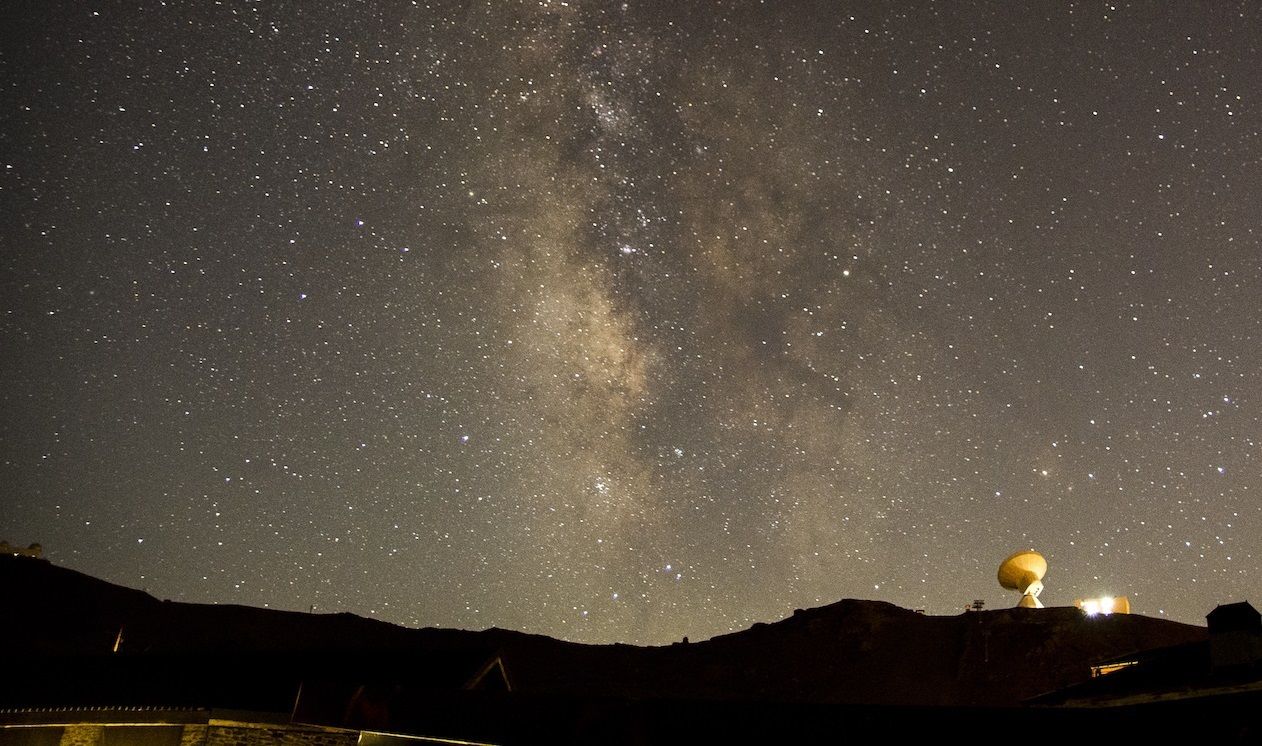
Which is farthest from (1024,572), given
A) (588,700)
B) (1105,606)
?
(588,700)

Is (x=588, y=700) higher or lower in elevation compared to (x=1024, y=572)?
lower

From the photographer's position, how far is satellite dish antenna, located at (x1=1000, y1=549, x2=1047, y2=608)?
1531 inches

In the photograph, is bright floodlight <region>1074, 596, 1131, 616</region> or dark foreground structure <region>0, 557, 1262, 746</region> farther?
bright floodlight <region>1074, 596, 1131, 616</region>

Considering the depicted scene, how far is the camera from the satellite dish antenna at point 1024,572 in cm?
3888

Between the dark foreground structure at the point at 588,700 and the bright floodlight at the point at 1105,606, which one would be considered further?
the bright floodlight at the point at 1105,606

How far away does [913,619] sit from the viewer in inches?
1970

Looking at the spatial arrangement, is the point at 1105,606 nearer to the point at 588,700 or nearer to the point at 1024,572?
the point at 1024,572

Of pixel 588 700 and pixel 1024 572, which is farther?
pixel 1024 572

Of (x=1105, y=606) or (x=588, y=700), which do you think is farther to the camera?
(x=1105, y=606)

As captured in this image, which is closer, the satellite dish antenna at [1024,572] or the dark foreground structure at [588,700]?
the dark foreground structure at [588,700]

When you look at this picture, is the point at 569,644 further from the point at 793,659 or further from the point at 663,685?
the point at 793,659

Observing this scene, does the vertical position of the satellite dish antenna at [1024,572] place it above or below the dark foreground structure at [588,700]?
above

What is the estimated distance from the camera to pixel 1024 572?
3900cm

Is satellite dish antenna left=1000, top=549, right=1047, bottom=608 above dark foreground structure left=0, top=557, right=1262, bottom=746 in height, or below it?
above
